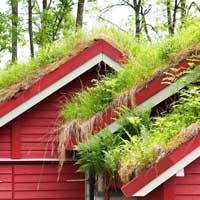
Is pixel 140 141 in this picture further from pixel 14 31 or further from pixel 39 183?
pixel 14 31

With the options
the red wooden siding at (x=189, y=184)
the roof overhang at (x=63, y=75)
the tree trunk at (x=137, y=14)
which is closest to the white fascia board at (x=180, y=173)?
the red wooden siding at (x=189, y=184)

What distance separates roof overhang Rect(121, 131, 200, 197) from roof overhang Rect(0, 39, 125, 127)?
3.53m

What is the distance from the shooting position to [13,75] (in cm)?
1196

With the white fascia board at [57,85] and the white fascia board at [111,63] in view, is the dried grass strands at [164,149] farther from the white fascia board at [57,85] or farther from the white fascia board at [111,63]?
the white fascia board at [111,63]

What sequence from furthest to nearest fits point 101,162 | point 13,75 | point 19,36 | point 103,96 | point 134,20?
point 134,20
point 19,36
point 13,75
point 103,96
point 101,162

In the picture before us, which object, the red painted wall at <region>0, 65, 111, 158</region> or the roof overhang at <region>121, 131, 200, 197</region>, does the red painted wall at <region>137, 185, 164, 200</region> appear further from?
the red painted wall at <region>0, 65, 111, 158</region>

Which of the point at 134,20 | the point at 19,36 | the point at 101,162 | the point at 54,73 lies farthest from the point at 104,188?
the point at 134,20

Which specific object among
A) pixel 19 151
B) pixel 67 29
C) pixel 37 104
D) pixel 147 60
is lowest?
pixel 67 29

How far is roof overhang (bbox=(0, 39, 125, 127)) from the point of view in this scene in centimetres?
1059

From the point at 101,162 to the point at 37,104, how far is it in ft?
7.26

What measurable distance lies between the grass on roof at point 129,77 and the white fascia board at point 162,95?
38 cm

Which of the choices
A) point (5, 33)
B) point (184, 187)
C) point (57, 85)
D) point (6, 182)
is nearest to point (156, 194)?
point (184, 187)

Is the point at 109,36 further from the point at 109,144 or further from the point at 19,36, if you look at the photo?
the point at 19,36

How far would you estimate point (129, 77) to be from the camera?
10289mm
